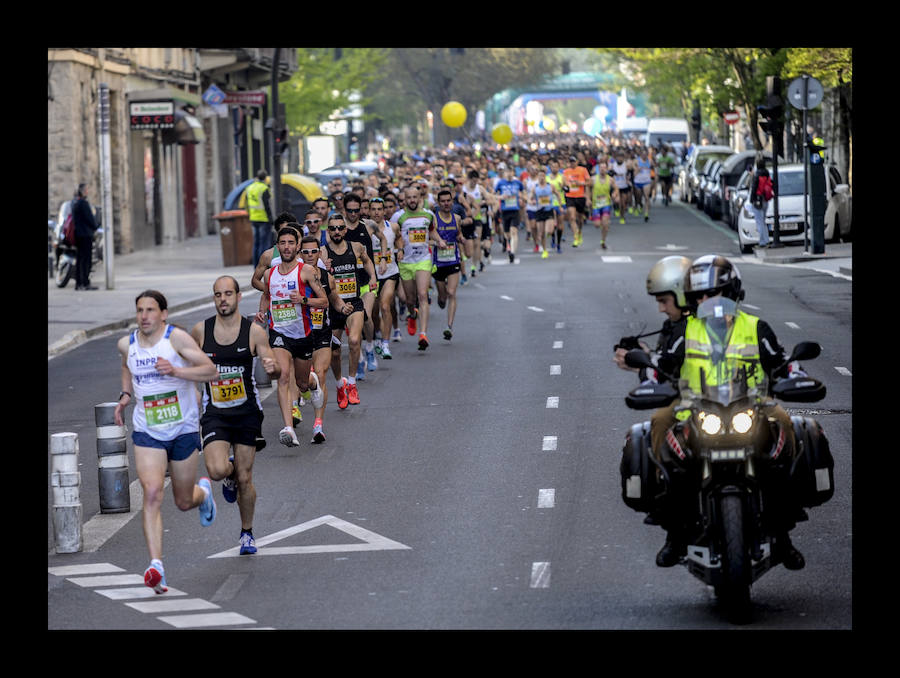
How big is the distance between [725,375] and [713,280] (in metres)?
0.56

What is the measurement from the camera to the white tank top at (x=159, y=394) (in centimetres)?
980

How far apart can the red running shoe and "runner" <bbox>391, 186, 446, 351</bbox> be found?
3.98m

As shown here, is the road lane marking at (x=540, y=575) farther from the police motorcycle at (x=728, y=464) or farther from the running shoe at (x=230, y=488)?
the running shoe at (x=230, y=488)

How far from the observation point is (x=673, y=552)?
867 centimetres

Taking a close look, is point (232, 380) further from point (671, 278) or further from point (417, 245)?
point (417, 245)

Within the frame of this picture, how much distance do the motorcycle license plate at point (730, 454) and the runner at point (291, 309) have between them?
591 centimetres

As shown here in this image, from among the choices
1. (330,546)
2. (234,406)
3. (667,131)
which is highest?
(667,131)

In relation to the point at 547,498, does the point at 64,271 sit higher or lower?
higher

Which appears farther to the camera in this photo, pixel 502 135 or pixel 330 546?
pixel 502 135

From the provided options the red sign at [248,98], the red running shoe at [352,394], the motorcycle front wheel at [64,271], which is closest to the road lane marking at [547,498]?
the red running shoe at [352,394]

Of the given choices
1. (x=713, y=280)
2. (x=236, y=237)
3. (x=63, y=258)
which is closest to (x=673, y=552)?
(x=713, y=280)
